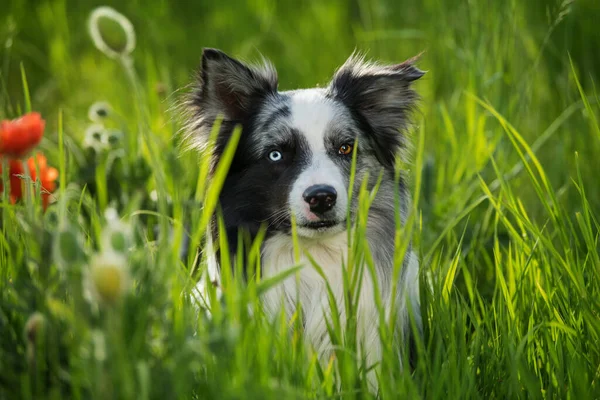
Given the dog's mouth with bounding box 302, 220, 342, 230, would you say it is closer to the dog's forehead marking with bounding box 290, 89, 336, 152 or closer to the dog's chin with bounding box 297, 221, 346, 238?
the dog's chin with bounding box 297, 221, 346, 238

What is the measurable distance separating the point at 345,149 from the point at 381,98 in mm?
334

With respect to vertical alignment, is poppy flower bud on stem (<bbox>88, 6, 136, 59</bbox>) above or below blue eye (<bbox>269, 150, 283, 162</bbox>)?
above

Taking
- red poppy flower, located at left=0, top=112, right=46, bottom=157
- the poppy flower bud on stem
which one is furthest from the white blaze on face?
red poppy flower, located at left=0, top=112, right=46, bottom=157

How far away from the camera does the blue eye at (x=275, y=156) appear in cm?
301

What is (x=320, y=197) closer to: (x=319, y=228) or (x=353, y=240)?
(x=319, y=228)

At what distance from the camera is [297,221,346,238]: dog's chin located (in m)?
2.79

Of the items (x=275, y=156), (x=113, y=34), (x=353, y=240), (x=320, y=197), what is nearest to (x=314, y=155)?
(x=275, y=156)

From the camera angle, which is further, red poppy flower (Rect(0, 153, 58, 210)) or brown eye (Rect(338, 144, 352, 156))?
red poppy flower (Rect(0, 153, 58, 210))

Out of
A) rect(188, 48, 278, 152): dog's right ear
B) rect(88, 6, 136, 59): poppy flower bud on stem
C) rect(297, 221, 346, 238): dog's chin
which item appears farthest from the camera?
rect(188, 48, 278, 152): dog's right ear

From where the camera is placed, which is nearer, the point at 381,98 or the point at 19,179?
the point at 381,98

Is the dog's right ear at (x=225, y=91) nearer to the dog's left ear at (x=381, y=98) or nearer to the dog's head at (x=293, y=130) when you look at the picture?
the dog's head at (x=293, y=130)

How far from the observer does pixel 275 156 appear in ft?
9.90

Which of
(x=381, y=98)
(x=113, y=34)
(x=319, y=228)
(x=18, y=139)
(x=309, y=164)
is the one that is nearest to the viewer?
(x=18, y=139)

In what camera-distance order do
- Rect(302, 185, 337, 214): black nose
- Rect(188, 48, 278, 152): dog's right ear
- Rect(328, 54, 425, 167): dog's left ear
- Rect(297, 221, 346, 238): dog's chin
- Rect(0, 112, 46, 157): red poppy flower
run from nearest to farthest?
Rect(0, 112, 46, 157): red poppy flower, Rect(302, 185, 337, 214): black nose, Rect(297, 221, 346, 238): dog's chin, Rect(188, 48, 278, 152): dog's right ear, Rect(328, 54, 425, 167): dog's left ear
